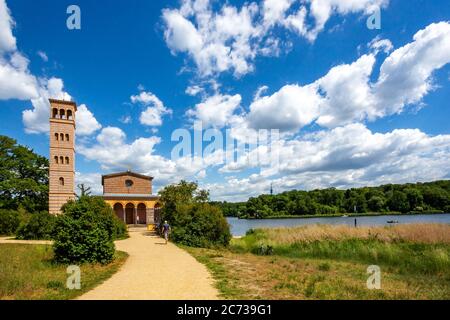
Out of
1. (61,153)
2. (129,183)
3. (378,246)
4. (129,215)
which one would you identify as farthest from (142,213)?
(378,246)

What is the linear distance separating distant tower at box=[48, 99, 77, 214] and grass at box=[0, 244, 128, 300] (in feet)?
82.5

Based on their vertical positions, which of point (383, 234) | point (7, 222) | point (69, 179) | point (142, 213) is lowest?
point (383, 234)

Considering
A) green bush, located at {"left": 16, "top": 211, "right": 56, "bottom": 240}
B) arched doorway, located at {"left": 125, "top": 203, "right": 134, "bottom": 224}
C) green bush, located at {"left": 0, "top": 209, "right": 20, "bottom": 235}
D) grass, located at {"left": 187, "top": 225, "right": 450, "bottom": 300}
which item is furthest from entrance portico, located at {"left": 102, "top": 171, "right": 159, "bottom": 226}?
grass, located at {"left": 187, "top": 225, "right": 450, "bottom": 300}

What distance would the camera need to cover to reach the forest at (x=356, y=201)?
287ft

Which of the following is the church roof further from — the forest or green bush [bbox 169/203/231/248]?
the forest

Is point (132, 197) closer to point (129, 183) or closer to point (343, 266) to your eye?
point (129, 183)

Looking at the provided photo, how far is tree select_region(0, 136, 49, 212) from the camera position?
36875 millimetres

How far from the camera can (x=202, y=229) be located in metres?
22.0

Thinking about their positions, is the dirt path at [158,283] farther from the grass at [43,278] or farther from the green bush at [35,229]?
the green bush at [35,229]

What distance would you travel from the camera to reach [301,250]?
19828 mm

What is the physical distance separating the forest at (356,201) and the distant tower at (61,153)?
64128 mm

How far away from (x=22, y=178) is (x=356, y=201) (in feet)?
297
